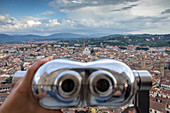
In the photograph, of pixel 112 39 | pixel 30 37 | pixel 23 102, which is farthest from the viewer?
pixel 30 37

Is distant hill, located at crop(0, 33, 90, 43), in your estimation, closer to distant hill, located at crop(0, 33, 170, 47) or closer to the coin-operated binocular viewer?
distant hill, located at crop(0, 33, 170, 47)

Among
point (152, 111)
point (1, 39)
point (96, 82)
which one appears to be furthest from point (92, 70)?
point (1, 39)

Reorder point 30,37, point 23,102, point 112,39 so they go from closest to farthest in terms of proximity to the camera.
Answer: point 23,102 < point 112,39 < point 30,37

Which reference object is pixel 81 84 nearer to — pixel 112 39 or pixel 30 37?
pixel 112 39

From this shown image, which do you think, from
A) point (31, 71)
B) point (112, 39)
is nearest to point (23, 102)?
point (31, 71)

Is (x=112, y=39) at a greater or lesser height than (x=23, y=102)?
greater

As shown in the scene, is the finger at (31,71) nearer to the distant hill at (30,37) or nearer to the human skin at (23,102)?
the human skin at (23,102)

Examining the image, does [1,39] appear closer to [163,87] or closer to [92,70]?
[163,87]

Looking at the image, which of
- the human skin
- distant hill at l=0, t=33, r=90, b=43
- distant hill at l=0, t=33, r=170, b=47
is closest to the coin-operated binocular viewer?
the human skin

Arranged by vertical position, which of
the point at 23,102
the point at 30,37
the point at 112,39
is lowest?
the point at 23,102
